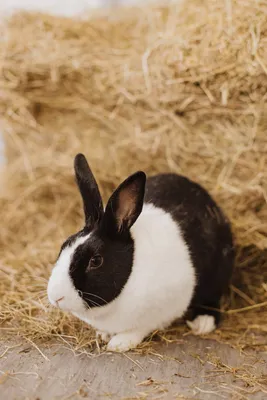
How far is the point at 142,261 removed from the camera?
2.10m

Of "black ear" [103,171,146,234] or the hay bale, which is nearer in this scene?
"black ear" [103,171,146,234]

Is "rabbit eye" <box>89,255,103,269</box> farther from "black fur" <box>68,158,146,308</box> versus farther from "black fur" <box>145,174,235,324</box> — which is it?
"black fur" <box>145,174,235,324</box>

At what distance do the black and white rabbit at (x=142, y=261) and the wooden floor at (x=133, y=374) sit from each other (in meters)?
0.14

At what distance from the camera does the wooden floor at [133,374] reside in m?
1.80

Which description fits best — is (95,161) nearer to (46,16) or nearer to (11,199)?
(11,199)

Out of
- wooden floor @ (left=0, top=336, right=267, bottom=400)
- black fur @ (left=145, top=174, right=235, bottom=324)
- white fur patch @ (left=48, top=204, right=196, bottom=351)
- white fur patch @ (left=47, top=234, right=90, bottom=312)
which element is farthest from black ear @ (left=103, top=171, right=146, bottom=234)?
wooden floor @ (left=0, top=336, right=267, bottom=400)

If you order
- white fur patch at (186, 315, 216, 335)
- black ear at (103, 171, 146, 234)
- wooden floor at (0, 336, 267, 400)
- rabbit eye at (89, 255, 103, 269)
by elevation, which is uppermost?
black ear at (103, 171, 146, 234)

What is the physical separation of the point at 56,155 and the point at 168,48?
1.04 m

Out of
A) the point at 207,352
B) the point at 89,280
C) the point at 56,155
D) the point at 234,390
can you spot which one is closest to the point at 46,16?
the point at 56,155

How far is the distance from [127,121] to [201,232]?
1.02 meters

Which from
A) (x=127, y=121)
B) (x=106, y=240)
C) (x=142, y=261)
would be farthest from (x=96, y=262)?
(x=127, y=121)

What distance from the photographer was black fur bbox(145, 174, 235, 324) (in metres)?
2.34

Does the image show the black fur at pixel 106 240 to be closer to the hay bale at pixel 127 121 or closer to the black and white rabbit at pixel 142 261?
the black and white rabbit at pixel 142 261

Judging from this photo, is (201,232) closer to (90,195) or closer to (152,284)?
(152,284)
